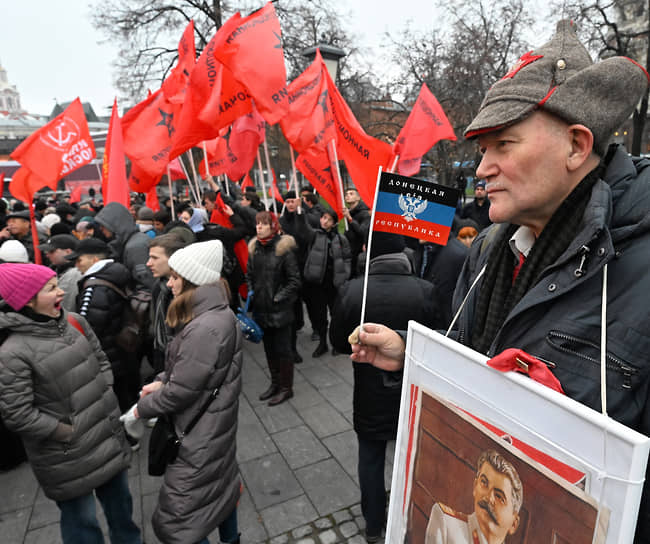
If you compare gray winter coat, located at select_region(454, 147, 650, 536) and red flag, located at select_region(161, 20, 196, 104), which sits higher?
red flag, located at select_region(161, 20, 196, 104)

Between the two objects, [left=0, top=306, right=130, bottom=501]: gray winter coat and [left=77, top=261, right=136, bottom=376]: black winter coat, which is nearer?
[left=0, top=306, right=130, bottom=501]: gray winter coat

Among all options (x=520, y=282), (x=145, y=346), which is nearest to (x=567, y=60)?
(x=520, y=282)

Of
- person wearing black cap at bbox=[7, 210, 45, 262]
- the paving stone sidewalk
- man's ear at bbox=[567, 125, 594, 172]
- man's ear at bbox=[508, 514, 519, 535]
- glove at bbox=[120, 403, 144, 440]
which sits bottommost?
the paving stone sidewalk

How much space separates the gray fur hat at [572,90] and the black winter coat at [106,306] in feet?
11.0

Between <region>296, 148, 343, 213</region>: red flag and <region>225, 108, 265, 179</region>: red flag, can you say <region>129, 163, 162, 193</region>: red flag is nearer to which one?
<region>225, 108, 265, 179</region>: red flag

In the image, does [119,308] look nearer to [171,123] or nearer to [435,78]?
[171,123]

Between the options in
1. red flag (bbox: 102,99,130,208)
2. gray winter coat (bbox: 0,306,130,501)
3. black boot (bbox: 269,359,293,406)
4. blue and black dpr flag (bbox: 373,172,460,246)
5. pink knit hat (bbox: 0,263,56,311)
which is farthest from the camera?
red flag (bbox: 102,99,130,208)

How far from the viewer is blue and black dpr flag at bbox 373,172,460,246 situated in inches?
63.6

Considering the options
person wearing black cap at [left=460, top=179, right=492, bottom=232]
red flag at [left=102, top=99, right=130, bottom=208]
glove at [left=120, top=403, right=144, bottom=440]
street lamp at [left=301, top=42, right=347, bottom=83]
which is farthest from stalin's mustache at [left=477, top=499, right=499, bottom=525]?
person wearing black cap at [left=460, top=179, right=492, bottom=232]

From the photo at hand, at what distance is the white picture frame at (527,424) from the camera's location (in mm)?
614

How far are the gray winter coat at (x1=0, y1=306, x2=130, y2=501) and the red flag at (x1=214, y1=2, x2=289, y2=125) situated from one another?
2799 millimetres

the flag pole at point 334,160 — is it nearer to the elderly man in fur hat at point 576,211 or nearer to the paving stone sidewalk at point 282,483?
the paving stone sidewalk at point 282,483

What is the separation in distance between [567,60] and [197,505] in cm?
258

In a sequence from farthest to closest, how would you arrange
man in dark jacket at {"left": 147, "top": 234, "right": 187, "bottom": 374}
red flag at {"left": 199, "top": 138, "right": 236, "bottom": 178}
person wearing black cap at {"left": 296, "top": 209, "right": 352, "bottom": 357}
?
red flag at {"left": 199, "top": 138, "right": 236, "bottom": 178}
person wearing black cap at {"left": 296, "top": 209, "right": 352, "bottom": 357}
man in dark jacket at {"left": 147, "top": 234, "right": 187, "bottom": 374}
